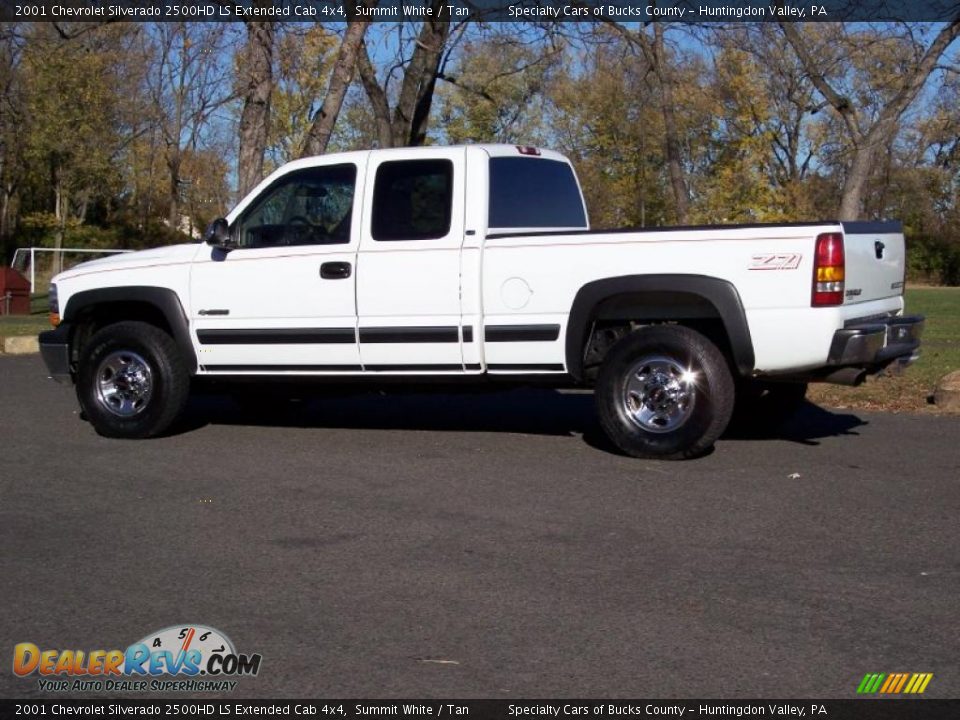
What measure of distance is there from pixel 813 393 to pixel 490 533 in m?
6.35

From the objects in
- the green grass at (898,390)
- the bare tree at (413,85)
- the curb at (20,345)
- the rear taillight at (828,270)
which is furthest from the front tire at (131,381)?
the bare tree at (413,85)

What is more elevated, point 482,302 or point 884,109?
point 884,109

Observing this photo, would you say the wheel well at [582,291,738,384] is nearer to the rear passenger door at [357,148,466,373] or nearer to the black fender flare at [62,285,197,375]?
the rear passenger door at [357,148,466,373]

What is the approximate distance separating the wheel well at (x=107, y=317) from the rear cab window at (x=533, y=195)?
2776 mm

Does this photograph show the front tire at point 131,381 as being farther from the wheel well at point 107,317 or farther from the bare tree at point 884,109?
the bare tree at point 884,109

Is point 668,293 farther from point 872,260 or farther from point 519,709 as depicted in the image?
point 519,709

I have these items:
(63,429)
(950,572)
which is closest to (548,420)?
(63,429)

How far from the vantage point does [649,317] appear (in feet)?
27.6

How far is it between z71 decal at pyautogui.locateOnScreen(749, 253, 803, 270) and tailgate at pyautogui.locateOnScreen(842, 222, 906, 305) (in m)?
0.33

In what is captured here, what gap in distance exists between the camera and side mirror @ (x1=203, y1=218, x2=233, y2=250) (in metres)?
9.16

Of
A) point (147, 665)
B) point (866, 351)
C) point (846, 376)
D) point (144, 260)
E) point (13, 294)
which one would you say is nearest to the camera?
point (147, 665)

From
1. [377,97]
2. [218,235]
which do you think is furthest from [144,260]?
[377,97]

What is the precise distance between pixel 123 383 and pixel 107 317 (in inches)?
26.4

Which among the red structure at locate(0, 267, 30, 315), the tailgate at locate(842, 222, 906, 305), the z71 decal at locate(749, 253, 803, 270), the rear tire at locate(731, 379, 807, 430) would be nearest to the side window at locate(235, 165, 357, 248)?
the z71 decal at locate(749, 253, 803, 270)
